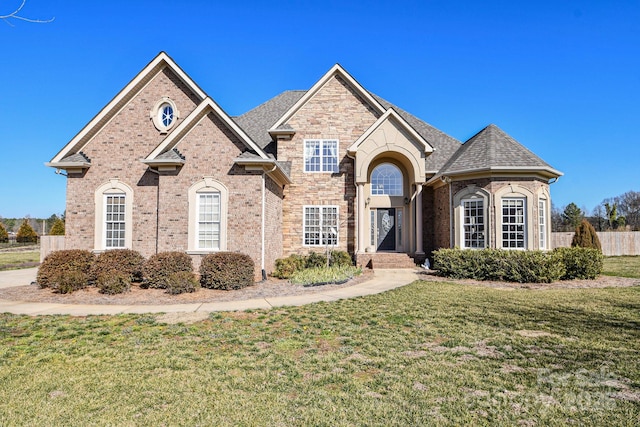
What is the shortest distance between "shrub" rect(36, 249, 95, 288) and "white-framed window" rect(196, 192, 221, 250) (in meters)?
3.73

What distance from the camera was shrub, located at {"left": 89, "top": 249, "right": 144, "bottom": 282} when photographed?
41.3ft

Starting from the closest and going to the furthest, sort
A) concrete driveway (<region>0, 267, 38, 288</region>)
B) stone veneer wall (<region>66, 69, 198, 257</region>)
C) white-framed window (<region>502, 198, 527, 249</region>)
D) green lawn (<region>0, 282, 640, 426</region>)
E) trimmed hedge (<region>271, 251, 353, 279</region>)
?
1. green lawn (<region>0, 282, 640, 426</region>)
2. concrete driveway (<region>0, 267, 38, 288</region>)
3. stone veneer wall (<region>66, 69, 198, 257</region>)
4. trimmed hedge (<region>271, 251, 353, 279</region>)
5. white-framed window (<region>502, 198, 527, 249</region>)

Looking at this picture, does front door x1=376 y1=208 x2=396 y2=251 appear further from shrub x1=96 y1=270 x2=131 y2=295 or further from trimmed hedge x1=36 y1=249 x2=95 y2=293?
trimmed hedge x1=36 y1=249 x2=95 y2=293

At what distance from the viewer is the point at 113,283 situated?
11211 mm

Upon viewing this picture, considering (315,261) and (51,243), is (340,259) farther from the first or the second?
(51,243)

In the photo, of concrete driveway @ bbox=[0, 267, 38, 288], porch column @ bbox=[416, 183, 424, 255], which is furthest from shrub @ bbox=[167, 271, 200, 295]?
porch column @ bbox=[416, 183, 424, 255]

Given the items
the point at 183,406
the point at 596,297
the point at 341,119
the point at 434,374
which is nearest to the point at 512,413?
the point at 434,374

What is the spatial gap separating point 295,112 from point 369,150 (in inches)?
171

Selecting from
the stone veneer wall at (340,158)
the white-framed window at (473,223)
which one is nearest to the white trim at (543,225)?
the white-framed window at (473,223)

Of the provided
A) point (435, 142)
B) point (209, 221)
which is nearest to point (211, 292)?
point (209, 221)

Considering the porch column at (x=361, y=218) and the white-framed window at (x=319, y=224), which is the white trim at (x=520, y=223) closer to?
the porch column at (x=361, y=218)

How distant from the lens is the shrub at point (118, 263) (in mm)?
12578

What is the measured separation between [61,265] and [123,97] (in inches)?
279

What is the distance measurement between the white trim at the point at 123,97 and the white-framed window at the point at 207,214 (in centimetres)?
391
